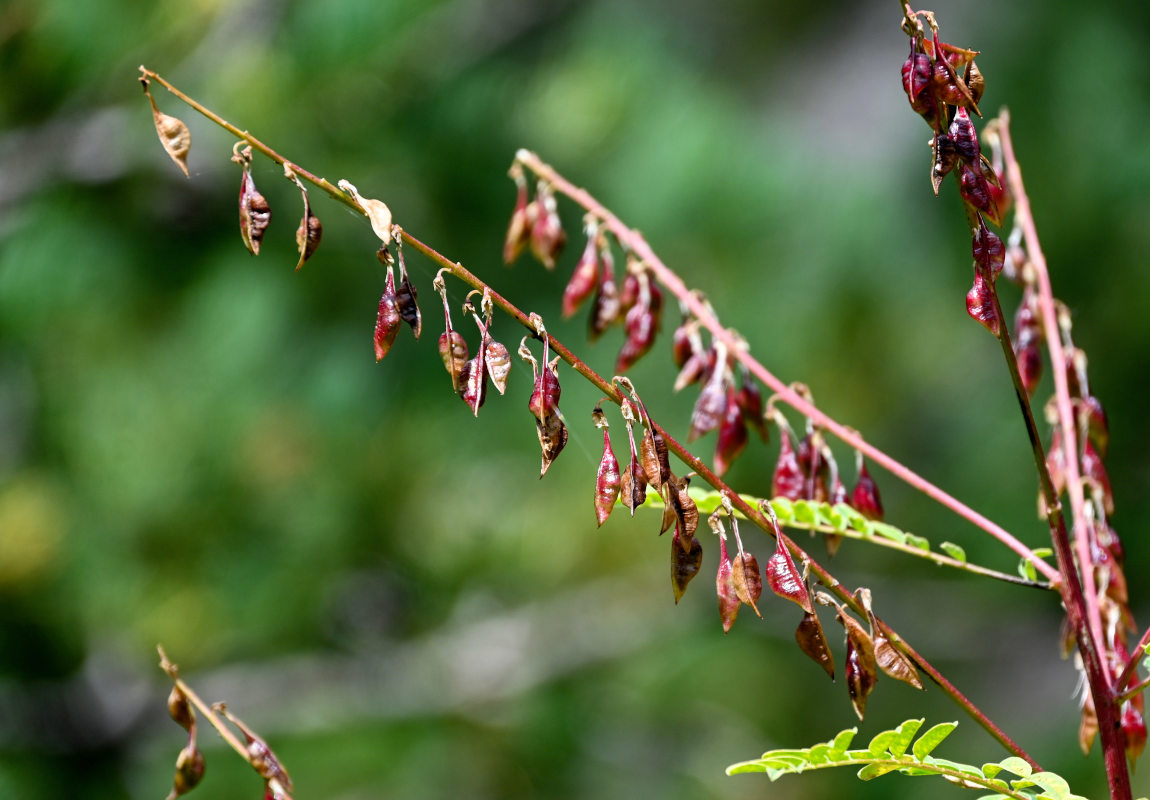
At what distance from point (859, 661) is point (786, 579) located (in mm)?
44

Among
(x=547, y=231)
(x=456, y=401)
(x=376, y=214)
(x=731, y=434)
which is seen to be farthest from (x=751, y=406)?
(x=456, y=401)

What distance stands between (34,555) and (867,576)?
151 centimetres

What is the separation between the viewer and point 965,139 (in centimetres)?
32

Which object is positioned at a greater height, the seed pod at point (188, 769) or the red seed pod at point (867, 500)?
the red seed pod at point (867, 500)

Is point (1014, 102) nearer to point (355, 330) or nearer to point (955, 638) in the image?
point (955, 638)

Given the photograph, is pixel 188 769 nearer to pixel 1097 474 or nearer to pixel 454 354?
pixel 454 354

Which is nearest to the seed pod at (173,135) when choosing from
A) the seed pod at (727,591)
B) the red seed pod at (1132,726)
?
the seed pod at (727,591)

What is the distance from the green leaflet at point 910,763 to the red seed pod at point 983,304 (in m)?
0.13

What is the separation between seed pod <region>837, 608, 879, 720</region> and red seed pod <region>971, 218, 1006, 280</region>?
0.39 feet

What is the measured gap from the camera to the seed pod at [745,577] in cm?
34

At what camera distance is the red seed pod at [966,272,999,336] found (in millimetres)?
323

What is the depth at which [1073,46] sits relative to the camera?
190 cm

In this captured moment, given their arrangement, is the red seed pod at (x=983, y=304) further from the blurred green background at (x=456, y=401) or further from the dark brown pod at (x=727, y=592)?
the blurred green background at (x=456, y=401)

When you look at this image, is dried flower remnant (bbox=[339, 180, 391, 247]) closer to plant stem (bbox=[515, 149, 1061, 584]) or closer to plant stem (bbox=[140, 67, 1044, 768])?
plant stem (bbox=[140, 67, 1044, 768])
